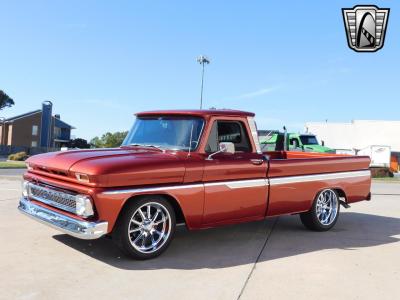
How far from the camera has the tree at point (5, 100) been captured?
92.3 metres

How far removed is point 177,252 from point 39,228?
8.15ft

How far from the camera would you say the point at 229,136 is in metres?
6.45

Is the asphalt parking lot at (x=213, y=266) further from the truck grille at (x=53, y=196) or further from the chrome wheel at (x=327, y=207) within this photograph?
the truck grille at (x=53, y=196)

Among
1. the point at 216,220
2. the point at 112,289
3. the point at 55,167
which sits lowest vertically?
the point at 112,289

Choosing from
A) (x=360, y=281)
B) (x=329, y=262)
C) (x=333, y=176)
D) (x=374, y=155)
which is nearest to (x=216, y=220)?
(x=329, y=262)

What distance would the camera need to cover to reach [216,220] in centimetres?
608

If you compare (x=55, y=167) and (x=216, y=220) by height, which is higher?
(x=55, y=167)

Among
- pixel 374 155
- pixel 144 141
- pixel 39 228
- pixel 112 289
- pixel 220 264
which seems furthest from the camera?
pixel 374 155

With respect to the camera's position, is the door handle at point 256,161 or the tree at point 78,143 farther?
the tree at point 78,143

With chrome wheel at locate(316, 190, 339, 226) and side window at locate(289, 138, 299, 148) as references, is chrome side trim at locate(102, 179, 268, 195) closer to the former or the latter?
chrome wheel at locate(316, 190, 339, 226)

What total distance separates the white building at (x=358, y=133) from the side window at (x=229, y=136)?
2101 inches

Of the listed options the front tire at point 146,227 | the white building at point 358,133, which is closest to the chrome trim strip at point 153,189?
the front tire at point 146,227

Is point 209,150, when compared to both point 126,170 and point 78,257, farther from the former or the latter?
point 78,257

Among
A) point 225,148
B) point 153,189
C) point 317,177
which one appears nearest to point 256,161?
point 225,148
